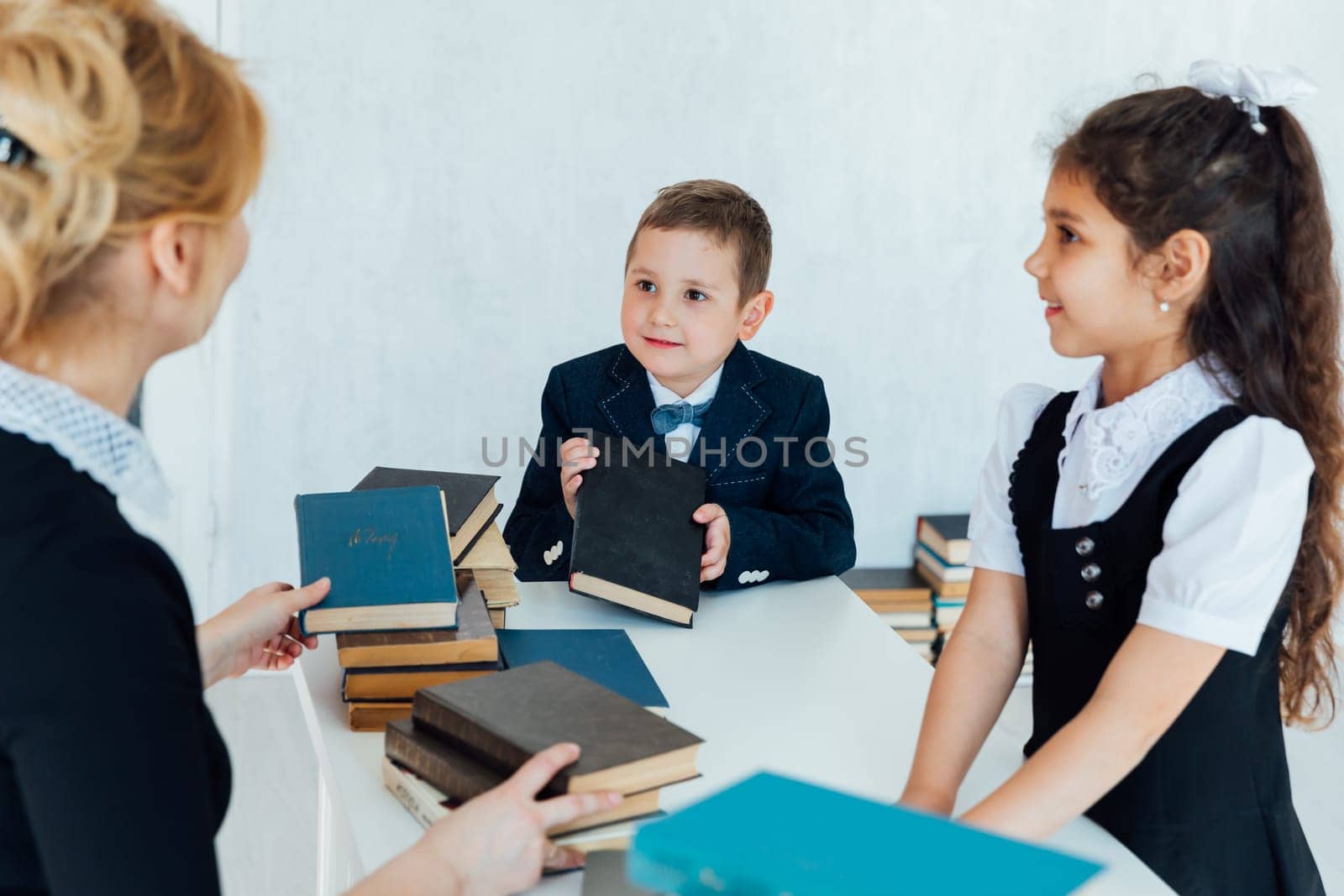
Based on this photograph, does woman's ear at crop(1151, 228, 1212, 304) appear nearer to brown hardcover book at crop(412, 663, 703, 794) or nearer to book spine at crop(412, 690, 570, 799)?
brown hardcover book at crop(412, 663, 703, 794)

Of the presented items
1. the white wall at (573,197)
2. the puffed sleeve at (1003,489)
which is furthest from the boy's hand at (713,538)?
the white wall at (573,197)

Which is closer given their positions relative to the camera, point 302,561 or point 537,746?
point 537,746

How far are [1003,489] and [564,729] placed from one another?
63 centimetres

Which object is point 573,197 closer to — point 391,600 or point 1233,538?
point 391,600

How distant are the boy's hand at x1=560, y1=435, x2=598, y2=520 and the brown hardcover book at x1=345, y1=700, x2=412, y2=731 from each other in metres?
0.44

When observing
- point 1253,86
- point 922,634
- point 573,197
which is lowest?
point 922,634

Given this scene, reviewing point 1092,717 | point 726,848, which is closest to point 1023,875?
point 726,848

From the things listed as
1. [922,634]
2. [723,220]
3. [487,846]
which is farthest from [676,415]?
[922,634]

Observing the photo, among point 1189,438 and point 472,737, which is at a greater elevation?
point 1189,438

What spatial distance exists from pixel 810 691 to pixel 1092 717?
17.1 inches

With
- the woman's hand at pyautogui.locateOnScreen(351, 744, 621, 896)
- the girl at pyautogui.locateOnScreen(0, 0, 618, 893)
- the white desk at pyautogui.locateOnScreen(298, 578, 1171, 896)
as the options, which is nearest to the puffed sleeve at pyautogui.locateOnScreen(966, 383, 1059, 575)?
the white desk at pyautogui.locateOnScreen(298, 578, 1171, 896)

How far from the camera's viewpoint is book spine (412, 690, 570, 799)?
1112 millimetres

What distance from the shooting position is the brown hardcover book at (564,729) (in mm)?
1121

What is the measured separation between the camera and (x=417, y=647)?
1412 millimetres
